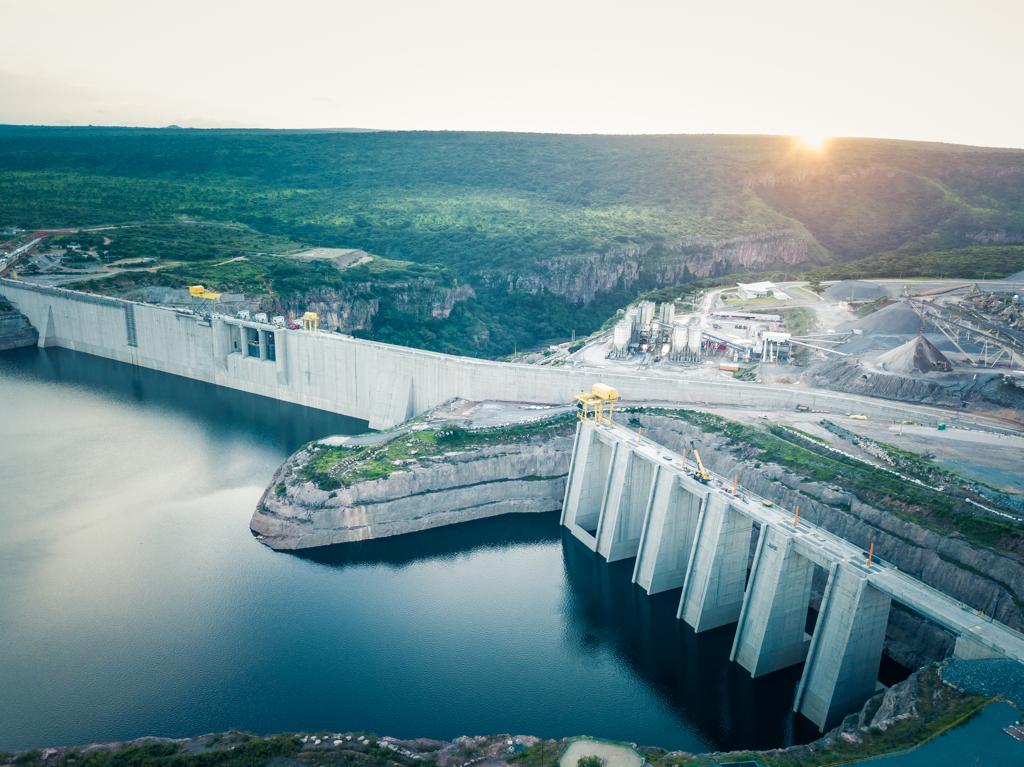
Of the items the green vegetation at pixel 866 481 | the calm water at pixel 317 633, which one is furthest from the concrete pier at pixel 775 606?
the green vegetation at pixel 866 481

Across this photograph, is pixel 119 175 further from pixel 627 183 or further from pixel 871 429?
pixel 871 429

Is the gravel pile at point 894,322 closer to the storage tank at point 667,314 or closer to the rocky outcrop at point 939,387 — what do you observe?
the rocky outcrop at point 939,387

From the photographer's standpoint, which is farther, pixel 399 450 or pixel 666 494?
pixel 399 450

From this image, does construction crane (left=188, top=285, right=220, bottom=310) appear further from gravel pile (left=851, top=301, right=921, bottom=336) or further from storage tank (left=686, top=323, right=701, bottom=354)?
gravel pile (left=851, top=301, right=921, bottom=336)

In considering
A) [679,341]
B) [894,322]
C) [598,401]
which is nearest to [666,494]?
[598,401]

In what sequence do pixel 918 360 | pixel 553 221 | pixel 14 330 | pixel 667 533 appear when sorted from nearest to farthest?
pixel 667 533
pixel 918 360
pixel 14 330
pixel 553 221

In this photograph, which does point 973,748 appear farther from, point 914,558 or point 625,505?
point 625,505

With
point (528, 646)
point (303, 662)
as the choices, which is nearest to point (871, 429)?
point (528, 646)
